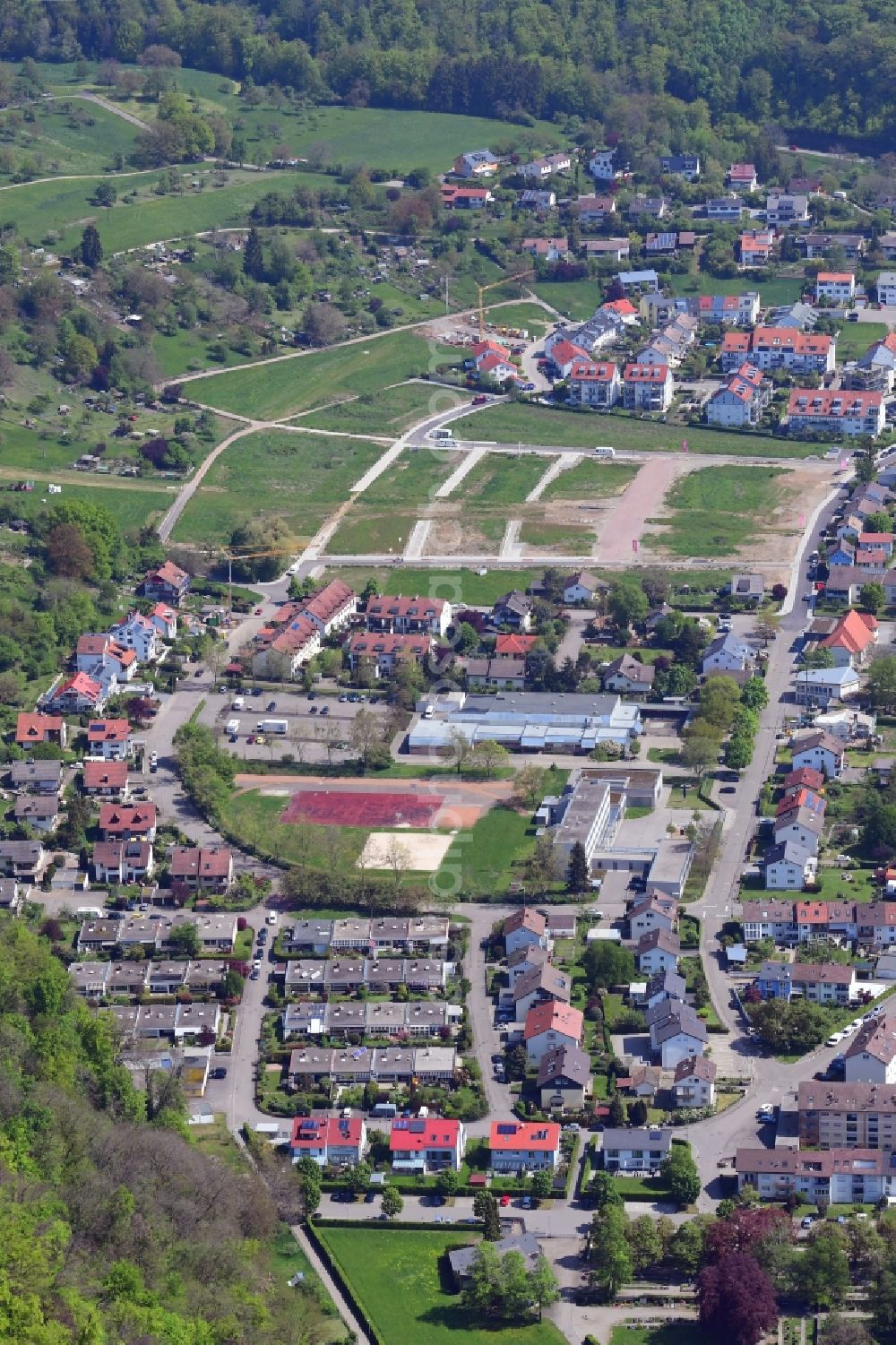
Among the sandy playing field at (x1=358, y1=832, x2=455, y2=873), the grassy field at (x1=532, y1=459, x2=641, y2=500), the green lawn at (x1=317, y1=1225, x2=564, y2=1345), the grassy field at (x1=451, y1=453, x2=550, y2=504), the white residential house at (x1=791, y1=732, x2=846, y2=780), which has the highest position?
the white residential house at (x1=791, y1=732, x2=846, y2=780)

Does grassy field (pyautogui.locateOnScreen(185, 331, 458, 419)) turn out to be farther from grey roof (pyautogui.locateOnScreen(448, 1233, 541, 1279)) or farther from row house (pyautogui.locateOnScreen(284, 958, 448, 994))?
grey roof (pyautogui.locateOnScreen(448, 1233, 541, 1279))

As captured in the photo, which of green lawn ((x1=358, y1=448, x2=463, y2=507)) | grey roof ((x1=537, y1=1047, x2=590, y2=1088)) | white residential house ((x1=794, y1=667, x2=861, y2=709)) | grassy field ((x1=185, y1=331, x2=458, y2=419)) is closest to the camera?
grey roof ((x1=537, y1=1047, x2=590, y2=1088))

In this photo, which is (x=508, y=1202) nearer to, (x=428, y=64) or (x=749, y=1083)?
(x=749, y=1083)

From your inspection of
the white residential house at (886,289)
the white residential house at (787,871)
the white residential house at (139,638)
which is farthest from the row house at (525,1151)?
the white residential house at (886,289)

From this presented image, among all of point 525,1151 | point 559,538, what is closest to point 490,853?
point 525,1151

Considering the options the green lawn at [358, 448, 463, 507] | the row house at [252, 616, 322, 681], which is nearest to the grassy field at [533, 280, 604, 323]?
the green lawn at [358, 448, 463, 507]

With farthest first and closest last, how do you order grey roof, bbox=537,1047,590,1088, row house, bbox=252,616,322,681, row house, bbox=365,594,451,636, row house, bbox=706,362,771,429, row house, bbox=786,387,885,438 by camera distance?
1. row house, bbox=706,362,771,429
2. row house, bbox=786,387,885,438
3. row house, bbox=365,594,451,636
4. row house, bbox=252,616,322,681
5. grey roof, bbox=537,1047,590,1088

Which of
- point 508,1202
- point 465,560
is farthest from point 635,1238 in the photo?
point 465,560
